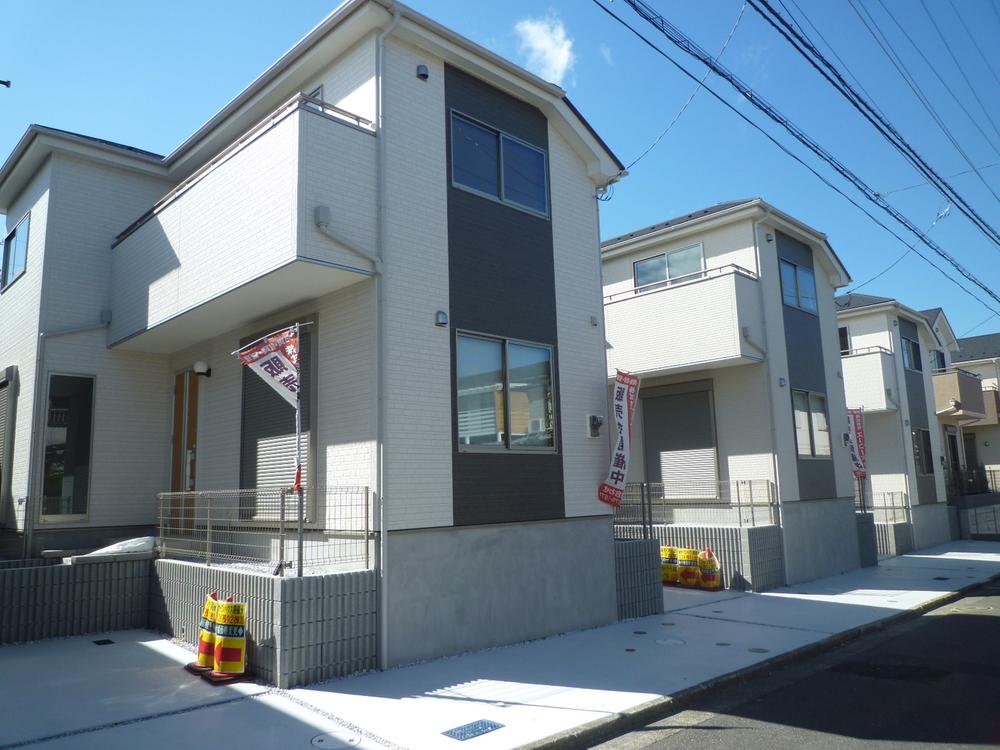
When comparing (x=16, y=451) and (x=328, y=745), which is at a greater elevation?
(x=16, y=451)

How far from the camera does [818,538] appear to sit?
15.0 m

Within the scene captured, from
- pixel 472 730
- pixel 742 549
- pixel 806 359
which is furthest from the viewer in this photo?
pixel 806 359

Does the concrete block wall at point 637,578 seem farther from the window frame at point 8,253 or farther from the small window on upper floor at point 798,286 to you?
the window frame at point 8,253

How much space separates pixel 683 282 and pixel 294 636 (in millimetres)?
10744

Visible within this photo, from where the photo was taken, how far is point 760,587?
42.6ft

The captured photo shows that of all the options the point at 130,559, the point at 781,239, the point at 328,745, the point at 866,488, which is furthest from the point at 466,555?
the point at 866,488

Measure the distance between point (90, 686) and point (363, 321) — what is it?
4.34 meters

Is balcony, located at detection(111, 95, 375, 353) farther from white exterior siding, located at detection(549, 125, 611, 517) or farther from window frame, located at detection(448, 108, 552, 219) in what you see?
white exterior siding, located at detection(549, 125, 611, 517)

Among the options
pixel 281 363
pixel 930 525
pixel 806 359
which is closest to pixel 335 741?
pixel 281 363

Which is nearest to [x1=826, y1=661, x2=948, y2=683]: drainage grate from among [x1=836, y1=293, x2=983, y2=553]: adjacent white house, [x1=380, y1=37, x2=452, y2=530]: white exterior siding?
[x1=380, y1=37, x2=452, y2=530]: white exterior siding

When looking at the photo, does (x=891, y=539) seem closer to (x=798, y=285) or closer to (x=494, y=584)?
(x=798, y=285)

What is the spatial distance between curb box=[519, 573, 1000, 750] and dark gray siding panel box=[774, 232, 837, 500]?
18.2ft

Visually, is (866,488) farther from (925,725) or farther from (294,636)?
(294,636)

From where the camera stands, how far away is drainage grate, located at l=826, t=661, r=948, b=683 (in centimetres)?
725
